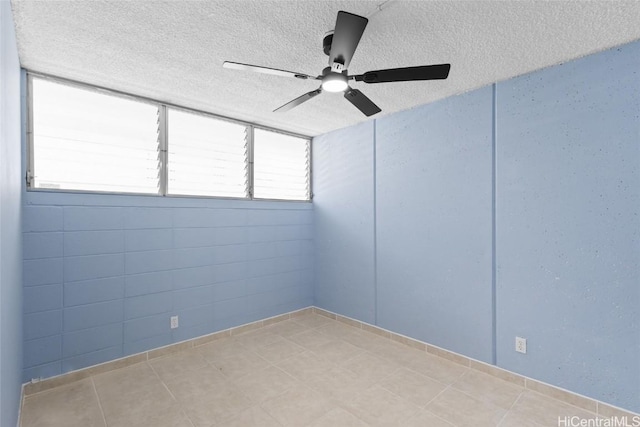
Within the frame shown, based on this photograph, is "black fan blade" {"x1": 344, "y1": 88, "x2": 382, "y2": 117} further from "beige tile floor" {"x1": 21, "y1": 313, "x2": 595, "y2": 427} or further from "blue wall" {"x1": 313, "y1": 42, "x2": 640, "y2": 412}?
"beige tile floor" {"x1": 21, "y1": 313, "x2": 595, "y2": 427}

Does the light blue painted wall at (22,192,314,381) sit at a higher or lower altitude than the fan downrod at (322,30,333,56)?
lower

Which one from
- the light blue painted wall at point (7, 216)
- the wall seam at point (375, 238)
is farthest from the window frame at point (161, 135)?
the wall seam at point (375, 238)

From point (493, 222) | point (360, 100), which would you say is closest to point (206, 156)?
point (360, 100)

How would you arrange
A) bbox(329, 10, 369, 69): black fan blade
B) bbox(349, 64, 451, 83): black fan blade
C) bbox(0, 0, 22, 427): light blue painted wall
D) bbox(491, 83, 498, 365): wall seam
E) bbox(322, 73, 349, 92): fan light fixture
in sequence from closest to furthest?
bbox(0, 0, 22, 427): light blue painted wall < bbox(329, 10, 369, 69): black fan blade < bbox(349, 64, 451, 83): black fan blade < bbox(322, 73, 349, 92): fan light fixture < bbox(491, 83, 498, 365): wall seam

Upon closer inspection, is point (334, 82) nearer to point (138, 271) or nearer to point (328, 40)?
point (328, 40)

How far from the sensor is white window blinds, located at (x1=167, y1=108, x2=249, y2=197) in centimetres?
319

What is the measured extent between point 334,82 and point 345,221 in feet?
7.54

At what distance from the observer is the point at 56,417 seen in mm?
2078

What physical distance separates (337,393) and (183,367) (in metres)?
1.45

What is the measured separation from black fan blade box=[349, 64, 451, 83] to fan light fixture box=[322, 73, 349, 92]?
9cm

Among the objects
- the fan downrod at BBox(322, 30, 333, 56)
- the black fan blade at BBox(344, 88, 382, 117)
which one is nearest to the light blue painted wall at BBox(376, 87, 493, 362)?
the black fan blade at BBox(344, 88, 382, 117)

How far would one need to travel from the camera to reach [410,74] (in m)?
1.76

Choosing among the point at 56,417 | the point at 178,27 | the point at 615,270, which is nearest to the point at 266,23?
the point at 178,27

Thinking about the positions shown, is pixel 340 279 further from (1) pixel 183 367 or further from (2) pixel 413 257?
(1) pixel 183 367
